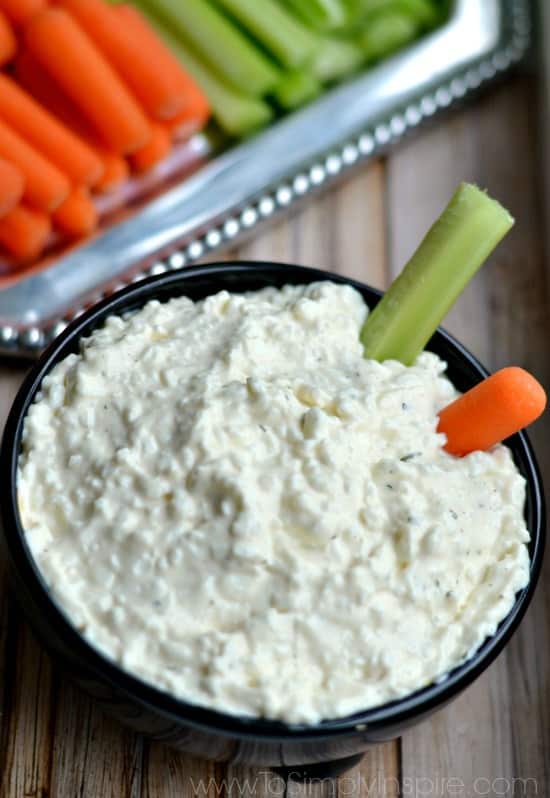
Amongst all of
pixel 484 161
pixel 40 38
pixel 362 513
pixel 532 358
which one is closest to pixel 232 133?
pixel 40 38

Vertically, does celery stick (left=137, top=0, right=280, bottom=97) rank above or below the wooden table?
above

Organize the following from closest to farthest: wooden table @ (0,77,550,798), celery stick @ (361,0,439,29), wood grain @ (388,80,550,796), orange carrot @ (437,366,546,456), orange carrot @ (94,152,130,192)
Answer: orange carrot @ (437,366,546,456) < wooden table @ (0,77,550,798) < wood grain @ (388,80,550,796) < orange carrot @ (94,152,130,192) < celery stick @ (361,0,439,29)

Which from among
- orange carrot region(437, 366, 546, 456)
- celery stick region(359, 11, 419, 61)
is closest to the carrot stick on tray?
celery stick region(359, 11, 419, 61)

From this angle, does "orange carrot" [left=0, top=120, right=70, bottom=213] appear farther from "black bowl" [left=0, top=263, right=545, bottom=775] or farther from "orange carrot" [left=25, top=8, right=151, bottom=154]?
"black bowl" [left=0, top=263, right=545, bottom=775]

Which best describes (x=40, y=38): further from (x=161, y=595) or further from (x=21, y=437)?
(x=161, y=595)

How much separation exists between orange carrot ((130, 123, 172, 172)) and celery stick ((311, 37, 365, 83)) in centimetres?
39

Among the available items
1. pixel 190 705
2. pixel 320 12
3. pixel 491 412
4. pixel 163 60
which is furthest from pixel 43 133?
pixel 190 705

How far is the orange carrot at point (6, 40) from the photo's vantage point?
79.3 inches

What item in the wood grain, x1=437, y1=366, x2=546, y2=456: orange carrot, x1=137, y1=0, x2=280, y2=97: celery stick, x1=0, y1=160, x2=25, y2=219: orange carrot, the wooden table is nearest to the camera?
x1=437, y1=366, x2=546, y2=456: orange carrot

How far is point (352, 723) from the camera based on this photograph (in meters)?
1.28

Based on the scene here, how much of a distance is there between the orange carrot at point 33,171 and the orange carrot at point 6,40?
17 centimetres

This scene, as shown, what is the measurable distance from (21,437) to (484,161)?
142cm

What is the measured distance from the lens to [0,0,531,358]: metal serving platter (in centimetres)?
195

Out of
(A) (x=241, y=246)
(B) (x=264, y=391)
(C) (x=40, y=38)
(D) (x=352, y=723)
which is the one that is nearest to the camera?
(D) (x=352, y=723)
